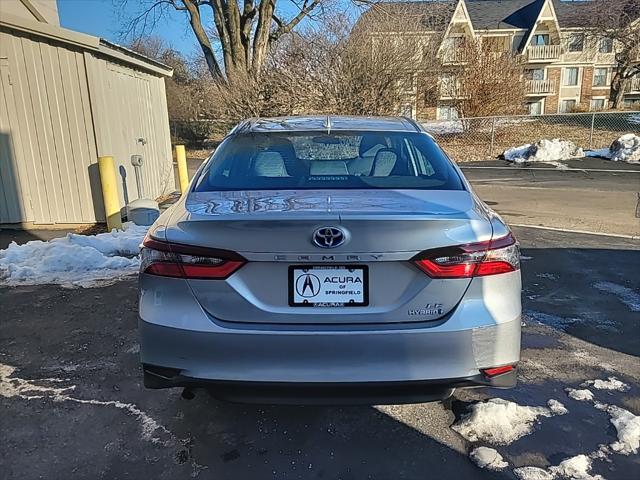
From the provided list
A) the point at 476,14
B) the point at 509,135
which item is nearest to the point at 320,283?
the point at 509,135

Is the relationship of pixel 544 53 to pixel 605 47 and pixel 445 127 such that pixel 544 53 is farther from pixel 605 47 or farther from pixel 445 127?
pixel 445 127

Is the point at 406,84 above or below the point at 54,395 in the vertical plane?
above

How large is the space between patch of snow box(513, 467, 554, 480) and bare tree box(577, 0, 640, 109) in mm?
31455

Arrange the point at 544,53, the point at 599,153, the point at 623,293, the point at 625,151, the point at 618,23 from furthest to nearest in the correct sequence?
the point at 544,53, the point at 618,23, the point at 599,153, the point at 625,151, the point at 623,293

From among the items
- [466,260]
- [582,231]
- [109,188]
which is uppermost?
[466,260]

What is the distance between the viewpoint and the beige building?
24.2 feet

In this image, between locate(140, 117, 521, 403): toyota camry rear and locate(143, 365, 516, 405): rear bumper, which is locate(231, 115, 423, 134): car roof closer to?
locate(140, 117, 521, 403): toyota camry rear

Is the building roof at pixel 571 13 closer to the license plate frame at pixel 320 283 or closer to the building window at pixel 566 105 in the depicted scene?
the building window at pixel 566 105

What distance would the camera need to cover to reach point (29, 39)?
7352 mm

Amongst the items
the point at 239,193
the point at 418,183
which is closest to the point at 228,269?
the point at 239,193

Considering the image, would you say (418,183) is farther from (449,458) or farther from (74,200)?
(74,200)

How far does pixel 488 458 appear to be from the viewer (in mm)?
2445

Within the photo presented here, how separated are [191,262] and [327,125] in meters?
1.62

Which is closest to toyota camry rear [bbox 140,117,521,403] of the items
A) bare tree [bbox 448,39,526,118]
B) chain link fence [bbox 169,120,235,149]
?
chain link fence [bbox 169,120,235,149]
